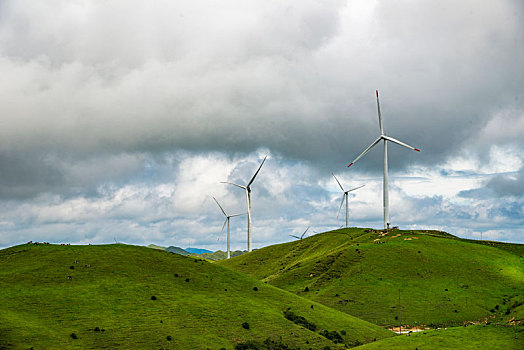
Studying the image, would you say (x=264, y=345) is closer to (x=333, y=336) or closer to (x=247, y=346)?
(x=247, y=346)

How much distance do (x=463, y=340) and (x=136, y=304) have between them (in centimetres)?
5868

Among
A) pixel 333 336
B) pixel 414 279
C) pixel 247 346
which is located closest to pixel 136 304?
pixel 247 346

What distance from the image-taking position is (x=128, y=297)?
93.8 m

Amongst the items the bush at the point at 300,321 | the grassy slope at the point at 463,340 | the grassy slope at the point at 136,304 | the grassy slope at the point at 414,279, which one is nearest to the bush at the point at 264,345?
the grassy slope at the point at 136,304

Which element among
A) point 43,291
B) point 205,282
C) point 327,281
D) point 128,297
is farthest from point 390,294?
point 43,291

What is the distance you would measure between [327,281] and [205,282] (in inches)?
2410

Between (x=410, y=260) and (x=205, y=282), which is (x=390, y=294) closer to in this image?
(x=410, y=260)

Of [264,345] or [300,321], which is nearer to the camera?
[264,345]

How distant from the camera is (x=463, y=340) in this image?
78.2m

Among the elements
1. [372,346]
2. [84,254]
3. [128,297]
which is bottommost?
[372,346]

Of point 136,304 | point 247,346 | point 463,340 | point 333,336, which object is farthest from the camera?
point 333,336

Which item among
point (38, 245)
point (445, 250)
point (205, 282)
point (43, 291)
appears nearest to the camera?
point (43, 291)

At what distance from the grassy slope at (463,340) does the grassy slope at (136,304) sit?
15.5m

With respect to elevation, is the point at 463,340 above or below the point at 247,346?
above
